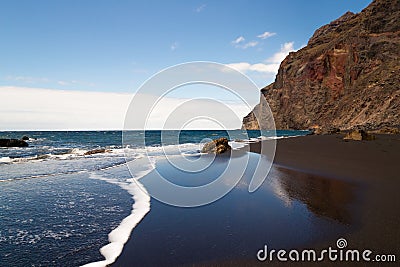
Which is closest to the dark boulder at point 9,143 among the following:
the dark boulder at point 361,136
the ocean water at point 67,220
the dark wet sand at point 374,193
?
the ocean water at point 67,220

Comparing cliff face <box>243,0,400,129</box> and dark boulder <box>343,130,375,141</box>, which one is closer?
dark boulder <box>343,130,375,141</box>

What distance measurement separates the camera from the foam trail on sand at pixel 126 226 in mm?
3846

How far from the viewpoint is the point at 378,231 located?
4.32 meters

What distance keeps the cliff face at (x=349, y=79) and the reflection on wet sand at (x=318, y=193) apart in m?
39.4

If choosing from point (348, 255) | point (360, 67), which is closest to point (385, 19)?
point (360, 67)

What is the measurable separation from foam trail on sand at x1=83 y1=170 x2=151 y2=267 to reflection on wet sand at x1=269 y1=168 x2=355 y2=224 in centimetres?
384

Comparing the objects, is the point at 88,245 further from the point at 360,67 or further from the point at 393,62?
the point at 360,67

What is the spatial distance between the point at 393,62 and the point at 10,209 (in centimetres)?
6519

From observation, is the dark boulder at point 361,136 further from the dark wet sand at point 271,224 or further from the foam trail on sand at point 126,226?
the foam trail on sand at point 126,226

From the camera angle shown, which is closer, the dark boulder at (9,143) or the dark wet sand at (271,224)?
the dark wet sand at (271,224)

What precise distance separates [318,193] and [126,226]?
540 cm

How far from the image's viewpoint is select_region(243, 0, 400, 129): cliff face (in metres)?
45.7

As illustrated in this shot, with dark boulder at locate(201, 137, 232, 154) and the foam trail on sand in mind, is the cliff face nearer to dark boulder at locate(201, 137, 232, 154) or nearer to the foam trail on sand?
dark boulder at locate(201, 137, 232, 154)

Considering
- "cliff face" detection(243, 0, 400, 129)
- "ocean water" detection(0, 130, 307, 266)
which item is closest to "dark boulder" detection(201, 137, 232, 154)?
"ocean water" detection(0, 130, 307, 266)
